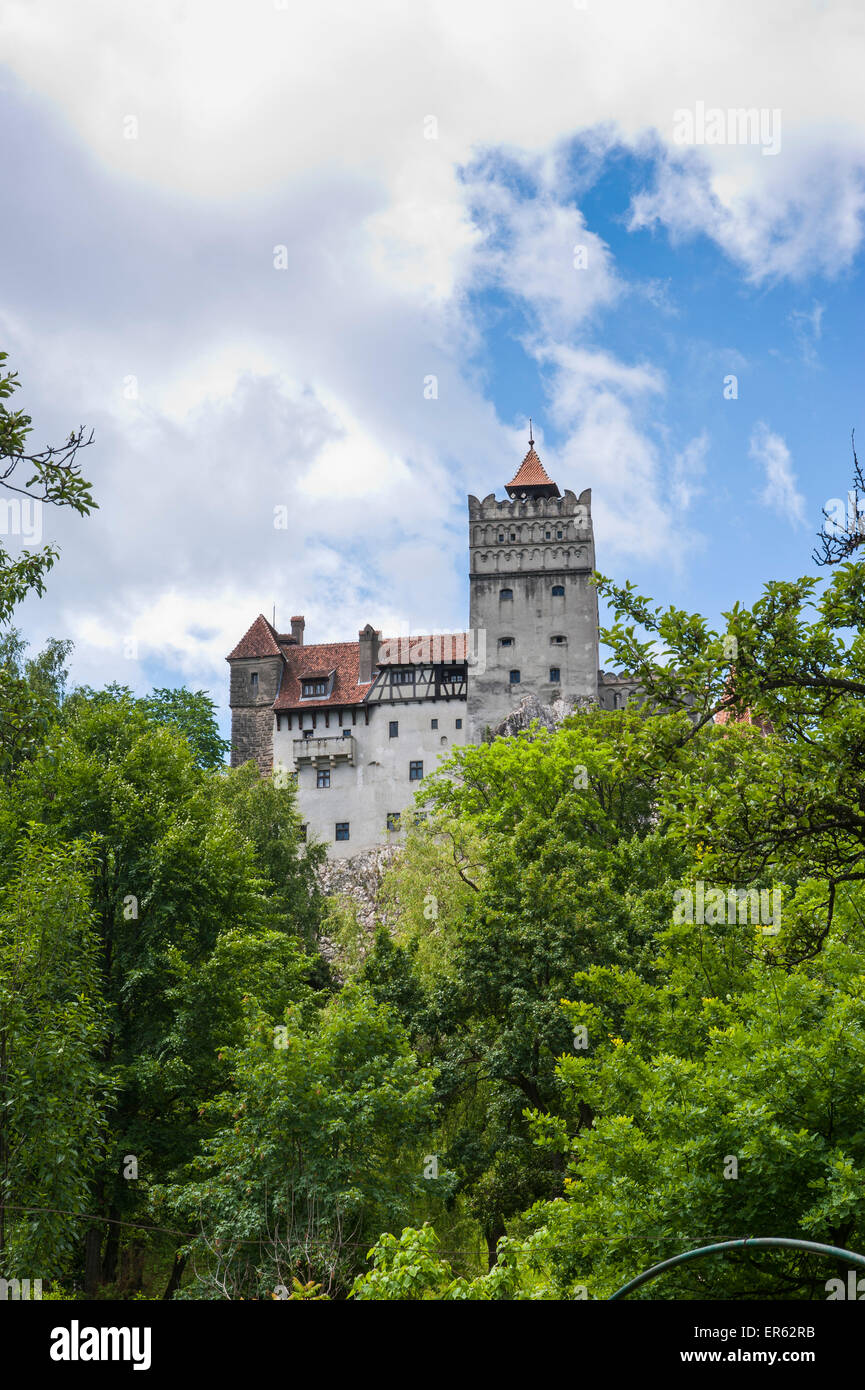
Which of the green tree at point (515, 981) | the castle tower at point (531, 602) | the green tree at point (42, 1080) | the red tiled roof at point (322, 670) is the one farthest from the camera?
the red tiled roof at point (322, 670)

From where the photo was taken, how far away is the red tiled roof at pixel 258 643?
7381 cm

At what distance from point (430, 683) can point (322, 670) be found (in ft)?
23.9

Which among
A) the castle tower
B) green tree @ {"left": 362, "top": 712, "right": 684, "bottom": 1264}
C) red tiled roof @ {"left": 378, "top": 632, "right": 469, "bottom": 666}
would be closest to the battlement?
the castle tower

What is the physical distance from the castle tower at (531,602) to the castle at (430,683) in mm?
73

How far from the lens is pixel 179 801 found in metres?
31.8

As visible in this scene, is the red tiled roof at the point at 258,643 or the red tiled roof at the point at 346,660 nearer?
the red tiled roof at the point at 346,660

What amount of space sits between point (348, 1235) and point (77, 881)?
281 inches

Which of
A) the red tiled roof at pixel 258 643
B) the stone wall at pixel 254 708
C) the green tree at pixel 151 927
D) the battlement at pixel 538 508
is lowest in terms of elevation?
the green tree at pixel 151 927

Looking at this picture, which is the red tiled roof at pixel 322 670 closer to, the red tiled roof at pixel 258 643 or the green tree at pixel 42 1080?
the red tiled roof at pixel 258 643

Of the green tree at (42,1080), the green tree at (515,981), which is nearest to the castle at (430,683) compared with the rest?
the green tree at (515,981)

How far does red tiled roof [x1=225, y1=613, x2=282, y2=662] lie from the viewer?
7381 cm

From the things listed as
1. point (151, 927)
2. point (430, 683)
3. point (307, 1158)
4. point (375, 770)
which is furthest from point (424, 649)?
point (307, 1158)
